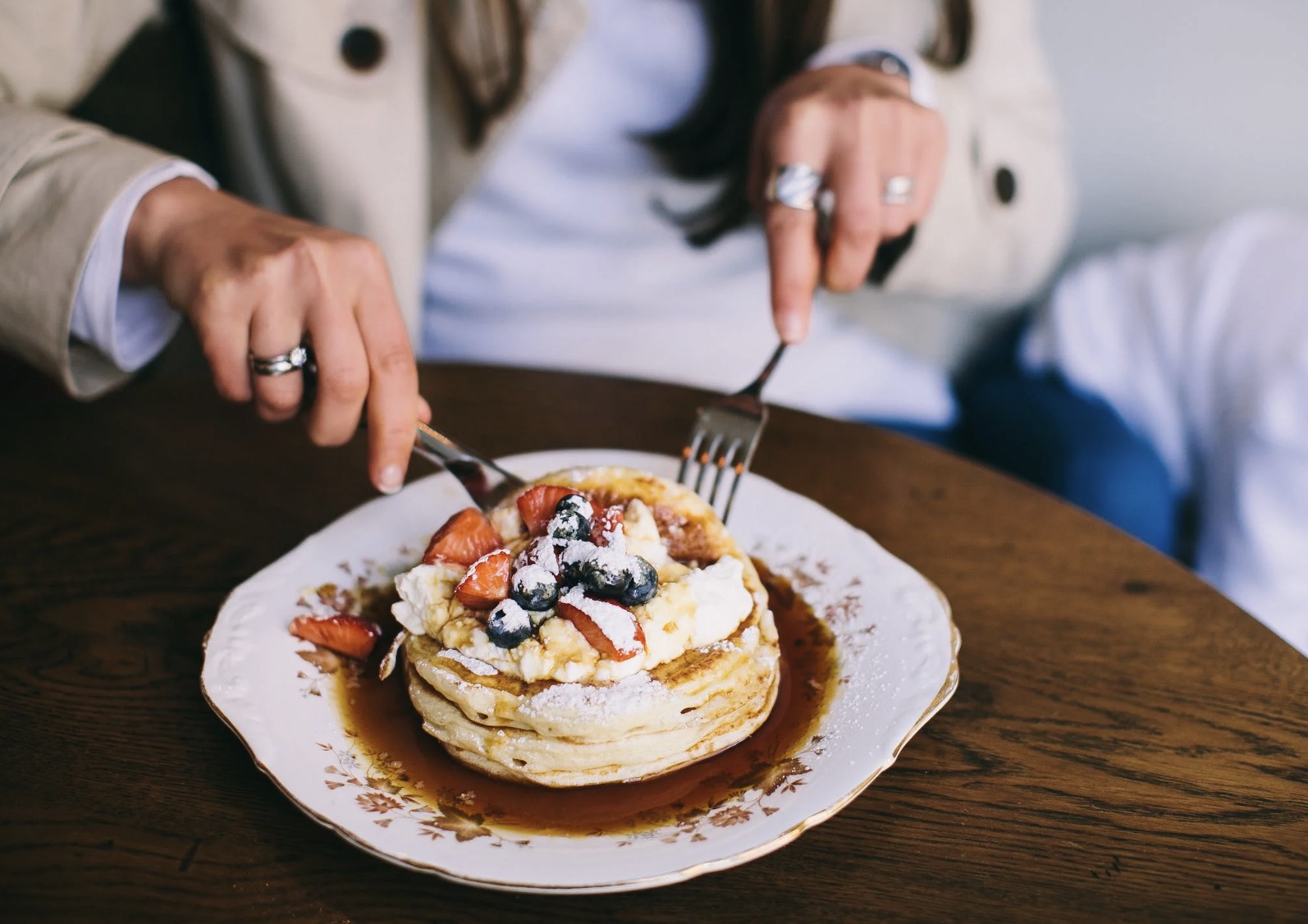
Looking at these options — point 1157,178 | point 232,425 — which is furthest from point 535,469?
point 1157,178

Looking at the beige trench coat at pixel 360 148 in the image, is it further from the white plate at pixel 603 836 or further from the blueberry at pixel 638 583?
the blueberry at pixel 638 583

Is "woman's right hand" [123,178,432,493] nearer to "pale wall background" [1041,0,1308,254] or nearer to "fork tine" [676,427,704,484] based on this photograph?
"fork tine" [676,427,704,484]

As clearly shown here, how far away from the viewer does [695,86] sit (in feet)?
6.29

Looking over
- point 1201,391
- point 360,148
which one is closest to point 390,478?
point 360,148

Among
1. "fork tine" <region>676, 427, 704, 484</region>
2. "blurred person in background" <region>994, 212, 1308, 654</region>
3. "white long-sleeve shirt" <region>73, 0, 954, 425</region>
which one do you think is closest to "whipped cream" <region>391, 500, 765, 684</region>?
"fork tine" <region>676, 427, 704, 484</region>

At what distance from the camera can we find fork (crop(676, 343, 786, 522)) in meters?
1.23

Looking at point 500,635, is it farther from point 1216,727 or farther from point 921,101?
point 921,101

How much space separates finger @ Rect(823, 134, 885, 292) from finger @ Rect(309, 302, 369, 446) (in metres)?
0.69

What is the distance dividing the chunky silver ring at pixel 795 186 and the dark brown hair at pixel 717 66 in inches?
17.8

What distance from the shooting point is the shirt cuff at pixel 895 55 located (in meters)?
1.72

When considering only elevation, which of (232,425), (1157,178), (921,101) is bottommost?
(232,425)

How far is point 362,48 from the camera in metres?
1.62

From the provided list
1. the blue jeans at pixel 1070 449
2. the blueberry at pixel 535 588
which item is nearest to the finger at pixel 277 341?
the blueberry at pixel 535 588

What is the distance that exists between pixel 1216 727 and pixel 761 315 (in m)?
1.24
